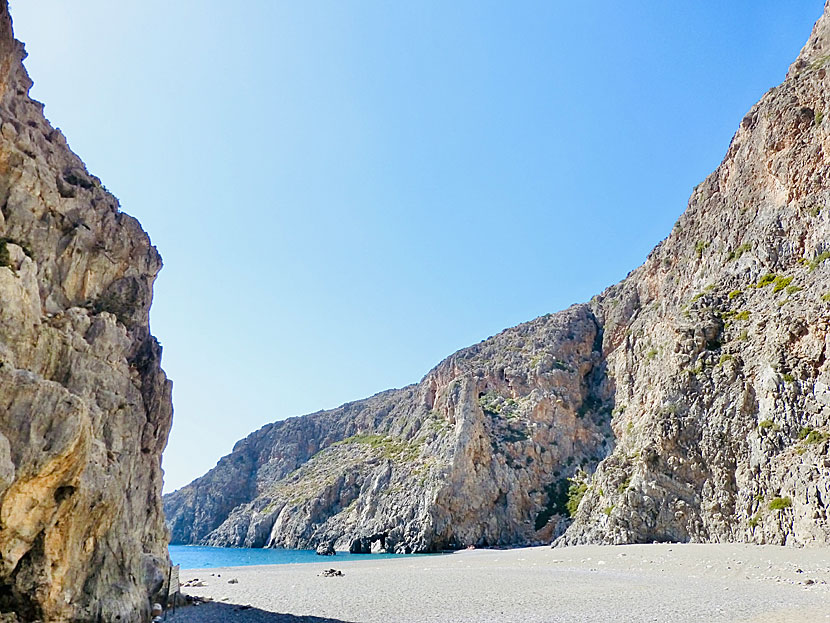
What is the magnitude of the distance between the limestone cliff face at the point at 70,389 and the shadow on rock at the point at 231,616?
172cm

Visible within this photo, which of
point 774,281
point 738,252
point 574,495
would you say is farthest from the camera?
point 574,495

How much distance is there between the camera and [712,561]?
30.0m

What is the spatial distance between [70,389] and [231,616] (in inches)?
414

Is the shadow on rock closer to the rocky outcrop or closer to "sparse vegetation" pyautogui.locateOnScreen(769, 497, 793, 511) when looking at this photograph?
"sparse vegetation" pyautogui.locateOnScreen(769, 497, 793, 511)

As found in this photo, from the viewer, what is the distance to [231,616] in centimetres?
2002

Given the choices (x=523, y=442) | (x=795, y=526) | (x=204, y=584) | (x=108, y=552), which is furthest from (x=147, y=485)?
(x=523, y=442)

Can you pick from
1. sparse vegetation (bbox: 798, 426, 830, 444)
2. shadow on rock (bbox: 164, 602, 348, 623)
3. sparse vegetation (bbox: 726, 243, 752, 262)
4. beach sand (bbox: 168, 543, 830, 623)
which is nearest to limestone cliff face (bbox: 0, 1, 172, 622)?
shadow on rock (bbox: 164, 602, 348, 623)

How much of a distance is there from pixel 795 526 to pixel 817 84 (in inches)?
1645

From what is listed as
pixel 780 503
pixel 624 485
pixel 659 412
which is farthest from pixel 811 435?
pixel 624 485

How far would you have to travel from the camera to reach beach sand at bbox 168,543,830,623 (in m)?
Answer: 17.9

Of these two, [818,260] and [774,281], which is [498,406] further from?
[818,260]

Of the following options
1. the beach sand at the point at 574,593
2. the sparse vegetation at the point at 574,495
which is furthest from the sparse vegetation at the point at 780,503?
the sparse vegetation at the point at 574,495

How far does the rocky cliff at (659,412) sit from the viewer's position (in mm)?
39781

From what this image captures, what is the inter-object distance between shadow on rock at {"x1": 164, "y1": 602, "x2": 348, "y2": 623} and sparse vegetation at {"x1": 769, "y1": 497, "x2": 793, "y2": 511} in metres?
31.7
